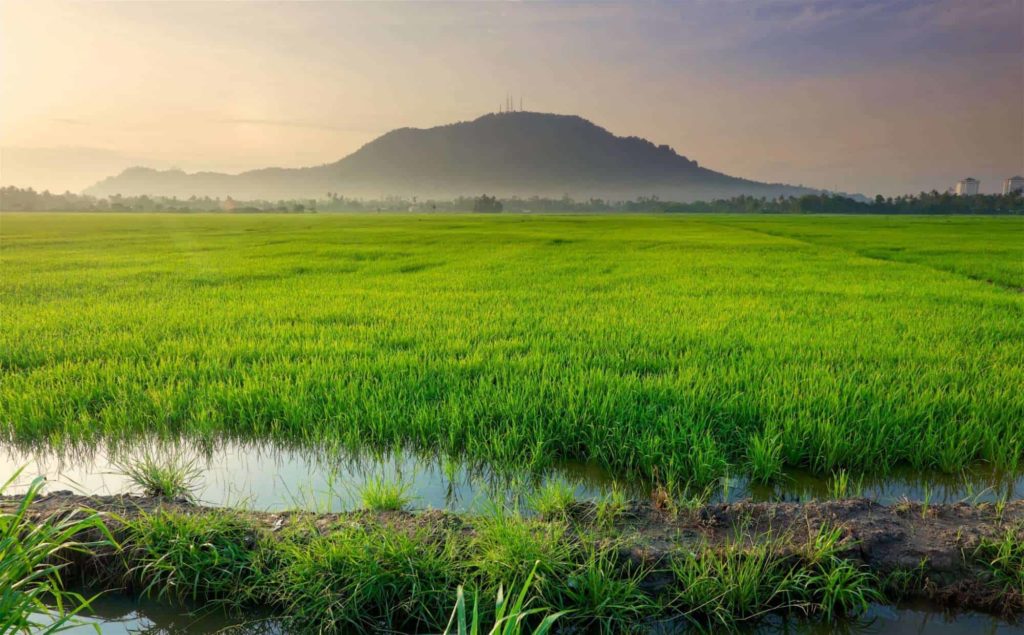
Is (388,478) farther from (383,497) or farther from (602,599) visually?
(602,599)

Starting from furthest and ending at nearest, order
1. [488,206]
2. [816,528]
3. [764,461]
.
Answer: [488,206] → [764,461] → [816,528]

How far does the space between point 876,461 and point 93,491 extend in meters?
4.87

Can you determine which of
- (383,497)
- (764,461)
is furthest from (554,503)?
(764,461)

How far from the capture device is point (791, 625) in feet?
7.57

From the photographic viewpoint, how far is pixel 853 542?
2.53 m

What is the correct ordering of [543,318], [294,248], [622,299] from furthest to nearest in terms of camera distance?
[294,248], [622,299], [543,318]

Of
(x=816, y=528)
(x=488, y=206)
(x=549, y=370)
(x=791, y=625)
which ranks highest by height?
(x=488, y=206)

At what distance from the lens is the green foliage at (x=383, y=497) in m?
2.90

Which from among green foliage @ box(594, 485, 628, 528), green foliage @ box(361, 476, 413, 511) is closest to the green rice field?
green foliage @ box(594, 485, 628, 528)

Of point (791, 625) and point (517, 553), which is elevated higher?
point (517, 553)

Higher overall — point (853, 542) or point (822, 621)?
point (853, 542)

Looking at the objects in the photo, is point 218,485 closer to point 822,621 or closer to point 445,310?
point 822,621

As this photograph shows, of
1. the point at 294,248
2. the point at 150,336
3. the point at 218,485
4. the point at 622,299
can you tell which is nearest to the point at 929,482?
the point at 218,485

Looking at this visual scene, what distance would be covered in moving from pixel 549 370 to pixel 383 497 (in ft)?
7.77
